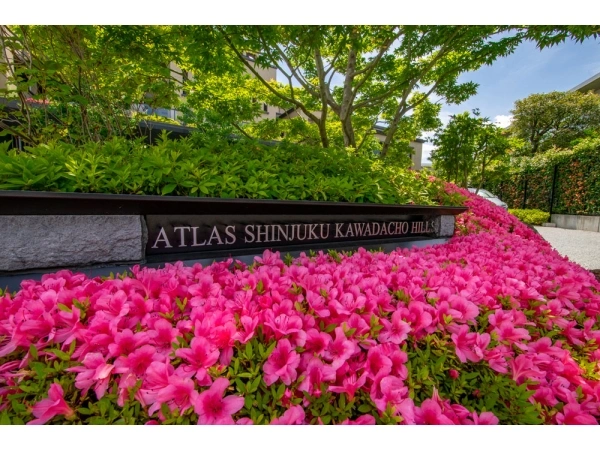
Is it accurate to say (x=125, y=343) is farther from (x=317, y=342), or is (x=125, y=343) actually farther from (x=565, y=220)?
(x=565, y=220)

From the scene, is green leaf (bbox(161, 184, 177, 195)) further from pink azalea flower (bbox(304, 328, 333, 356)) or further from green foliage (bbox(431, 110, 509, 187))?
green foliage (bbox(431, 110, 509, 187))

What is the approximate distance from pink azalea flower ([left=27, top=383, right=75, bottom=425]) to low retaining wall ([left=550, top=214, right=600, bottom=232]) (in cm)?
1575

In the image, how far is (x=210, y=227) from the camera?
2414 mm

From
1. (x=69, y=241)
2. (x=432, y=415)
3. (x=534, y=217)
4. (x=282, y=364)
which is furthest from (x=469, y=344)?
→ (x=534, y=217)

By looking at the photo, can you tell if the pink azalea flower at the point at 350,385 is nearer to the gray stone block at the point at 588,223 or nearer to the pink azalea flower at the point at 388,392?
the pink azalea flower at the point at 388,392

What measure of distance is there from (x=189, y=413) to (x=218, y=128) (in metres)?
4.59

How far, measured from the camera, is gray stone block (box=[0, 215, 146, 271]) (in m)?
1.84

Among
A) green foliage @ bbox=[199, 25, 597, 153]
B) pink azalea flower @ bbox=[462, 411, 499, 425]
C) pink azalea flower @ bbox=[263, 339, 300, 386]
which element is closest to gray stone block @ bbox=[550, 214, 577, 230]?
green foliage @ bbox=[199, 25, 597, 153]

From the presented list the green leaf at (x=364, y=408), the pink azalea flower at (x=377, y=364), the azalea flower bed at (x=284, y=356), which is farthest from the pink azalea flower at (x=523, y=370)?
the green leaf at (x=364, y=408)

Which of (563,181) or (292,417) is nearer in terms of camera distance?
(292,417)

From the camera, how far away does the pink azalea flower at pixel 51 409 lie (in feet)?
2.97

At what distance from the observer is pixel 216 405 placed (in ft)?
2.97

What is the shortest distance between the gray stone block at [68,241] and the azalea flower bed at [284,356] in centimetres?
36

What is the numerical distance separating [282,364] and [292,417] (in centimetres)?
19
